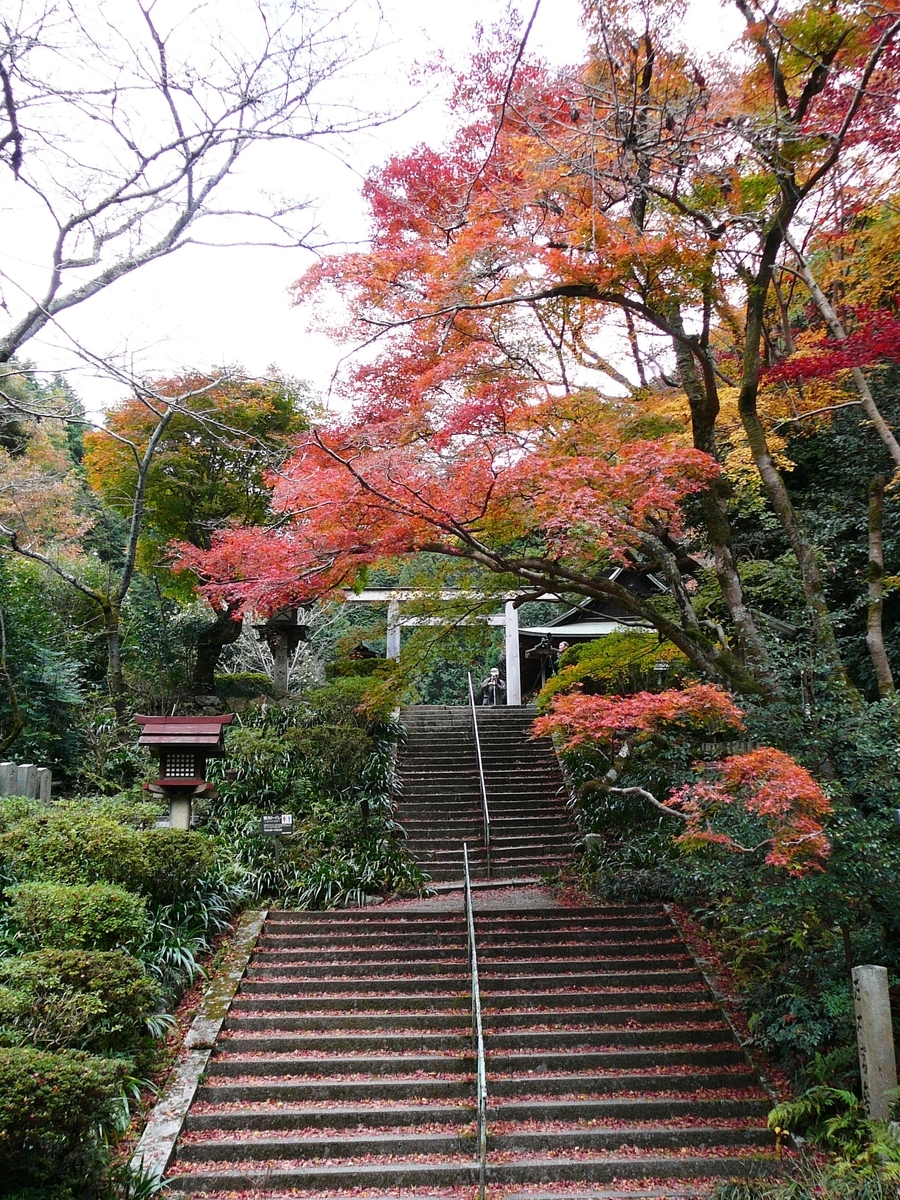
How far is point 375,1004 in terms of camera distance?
7.28 metres

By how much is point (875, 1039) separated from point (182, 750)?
6.49 metres

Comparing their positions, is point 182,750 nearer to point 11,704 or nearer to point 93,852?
point 93,852

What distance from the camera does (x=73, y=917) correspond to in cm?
574

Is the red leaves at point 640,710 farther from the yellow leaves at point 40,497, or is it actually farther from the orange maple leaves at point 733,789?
the yellow leaves at point 40,497

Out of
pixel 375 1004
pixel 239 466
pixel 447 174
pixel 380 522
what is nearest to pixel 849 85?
pixel 447 174

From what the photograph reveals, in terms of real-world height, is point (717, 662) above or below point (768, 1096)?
A: above

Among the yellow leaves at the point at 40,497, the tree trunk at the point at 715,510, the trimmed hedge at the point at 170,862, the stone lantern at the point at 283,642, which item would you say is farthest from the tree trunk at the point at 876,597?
the yellow leaves at the point at 40,497

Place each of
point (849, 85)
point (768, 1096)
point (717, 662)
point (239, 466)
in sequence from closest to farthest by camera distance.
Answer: point (768, 1096), point (849, 85), point (717, 662), point (239, 466)

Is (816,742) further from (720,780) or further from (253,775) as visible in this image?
(253,775)

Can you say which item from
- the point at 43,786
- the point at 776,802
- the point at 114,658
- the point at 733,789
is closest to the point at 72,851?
the point at 43,786

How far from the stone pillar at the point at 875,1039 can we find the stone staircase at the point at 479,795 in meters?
6.24

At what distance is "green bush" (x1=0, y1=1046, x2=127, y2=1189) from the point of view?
144 inches

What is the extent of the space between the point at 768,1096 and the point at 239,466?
12.0 m

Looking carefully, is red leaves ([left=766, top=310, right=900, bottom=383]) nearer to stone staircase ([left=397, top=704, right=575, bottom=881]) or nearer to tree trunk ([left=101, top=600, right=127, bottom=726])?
stone staircase ([left=397, top=704, right=575, bottom=881])
